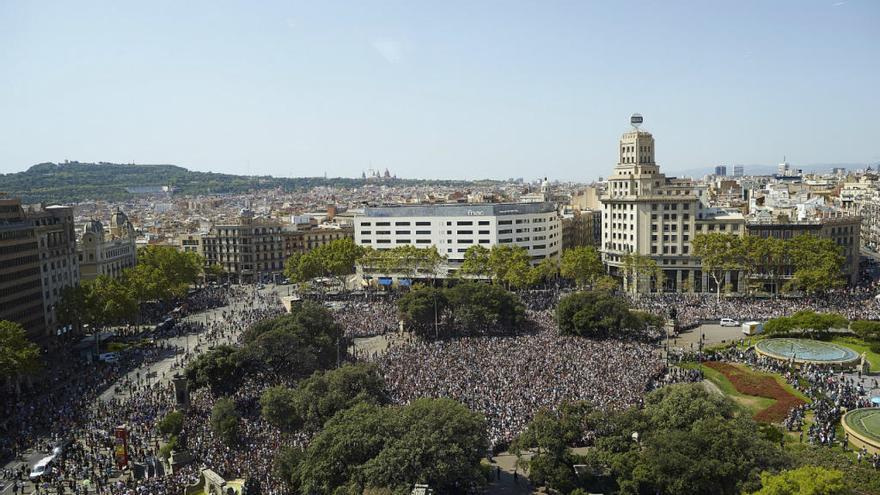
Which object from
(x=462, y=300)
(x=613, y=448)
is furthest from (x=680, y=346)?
(x=613, y=448)

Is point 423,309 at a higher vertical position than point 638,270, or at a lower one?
lower

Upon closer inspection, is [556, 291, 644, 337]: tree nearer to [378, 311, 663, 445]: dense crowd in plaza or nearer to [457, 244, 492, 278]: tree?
[378, 311, 663, 445]: dense crowd in plaza

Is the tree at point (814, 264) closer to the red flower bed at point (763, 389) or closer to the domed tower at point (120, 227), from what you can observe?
→ the red flower bed at point (763, 389)

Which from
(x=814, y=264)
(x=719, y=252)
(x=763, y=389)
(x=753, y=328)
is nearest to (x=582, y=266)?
(x=719, y=252)

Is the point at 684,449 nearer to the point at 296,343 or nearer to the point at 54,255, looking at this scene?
the point at 296,343

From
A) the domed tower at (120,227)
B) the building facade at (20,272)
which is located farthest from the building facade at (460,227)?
the building facade at (20,272)
